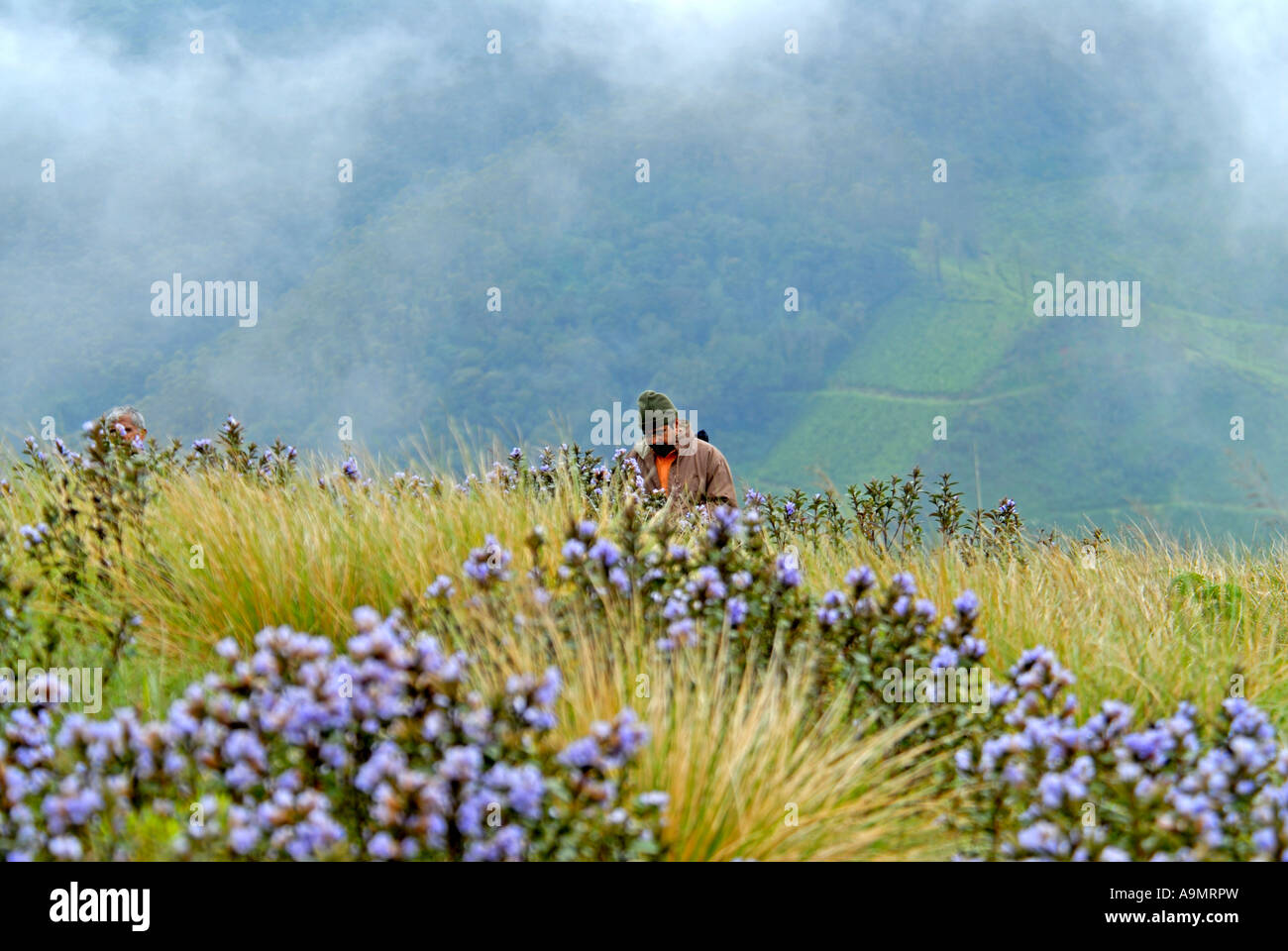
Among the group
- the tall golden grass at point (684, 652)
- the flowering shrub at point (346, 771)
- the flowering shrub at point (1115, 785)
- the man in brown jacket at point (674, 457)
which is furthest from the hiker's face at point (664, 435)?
the flowering shrub at point (346, 771)

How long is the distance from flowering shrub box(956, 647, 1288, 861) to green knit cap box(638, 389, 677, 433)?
6676 mm

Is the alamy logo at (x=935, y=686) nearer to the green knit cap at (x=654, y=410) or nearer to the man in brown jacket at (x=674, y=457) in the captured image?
the man in brown jacket at (x=674, y=457)

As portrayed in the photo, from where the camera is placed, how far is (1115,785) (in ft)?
9.93

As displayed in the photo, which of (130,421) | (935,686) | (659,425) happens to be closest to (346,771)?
(935,686)

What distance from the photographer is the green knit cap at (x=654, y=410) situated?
10359 mm

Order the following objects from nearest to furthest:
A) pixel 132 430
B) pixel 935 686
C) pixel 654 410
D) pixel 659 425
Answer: pixel 935 686, pixel 132 430, pixel 659 425, pixel 654 410

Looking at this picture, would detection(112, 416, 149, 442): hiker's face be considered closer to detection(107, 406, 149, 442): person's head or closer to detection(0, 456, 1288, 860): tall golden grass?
detection(107, 406, 149, 442): person's head

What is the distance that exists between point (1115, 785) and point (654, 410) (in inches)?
305

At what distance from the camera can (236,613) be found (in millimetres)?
4941
